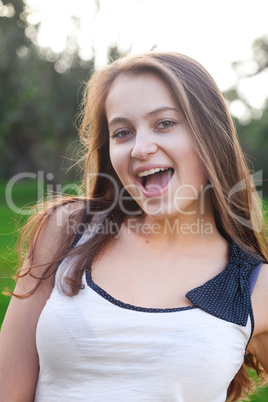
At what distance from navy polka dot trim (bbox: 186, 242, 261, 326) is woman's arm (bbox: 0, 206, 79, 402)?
0.55 metres

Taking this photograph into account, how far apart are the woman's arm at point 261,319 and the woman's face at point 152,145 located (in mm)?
393

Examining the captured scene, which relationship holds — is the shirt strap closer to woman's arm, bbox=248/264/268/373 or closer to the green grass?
woman's arm, bbox=248/264/268/373

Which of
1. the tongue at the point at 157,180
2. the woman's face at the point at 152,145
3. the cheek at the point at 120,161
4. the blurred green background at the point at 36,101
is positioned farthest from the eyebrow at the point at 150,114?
the blurred green background at the point at 36,101

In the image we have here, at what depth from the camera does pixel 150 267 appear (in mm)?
1746

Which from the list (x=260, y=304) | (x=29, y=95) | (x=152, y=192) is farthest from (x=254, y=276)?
(x=29, y=95)

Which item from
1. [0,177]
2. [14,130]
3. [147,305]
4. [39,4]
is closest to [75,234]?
[147,305]

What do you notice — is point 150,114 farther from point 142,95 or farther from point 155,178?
point 155,178

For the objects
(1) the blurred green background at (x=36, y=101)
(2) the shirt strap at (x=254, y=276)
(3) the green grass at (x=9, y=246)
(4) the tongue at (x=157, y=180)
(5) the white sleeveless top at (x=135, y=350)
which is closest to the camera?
(5) the white sleeveless top at (x=135, y=350)

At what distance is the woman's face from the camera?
1.69m

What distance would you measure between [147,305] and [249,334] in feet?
1.17

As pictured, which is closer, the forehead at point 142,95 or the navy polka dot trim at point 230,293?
the navy polka dot trim at point 230,293

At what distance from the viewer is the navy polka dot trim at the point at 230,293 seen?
157 cm

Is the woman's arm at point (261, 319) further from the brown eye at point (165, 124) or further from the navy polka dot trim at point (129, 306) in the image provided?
the brown eye at point (165, 124)

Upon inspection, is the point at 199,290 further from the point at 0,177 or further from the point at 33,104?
the point at 0,177
